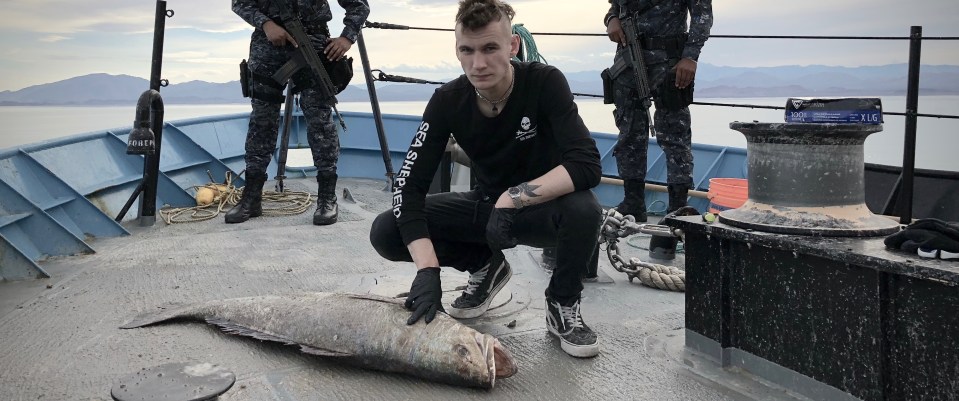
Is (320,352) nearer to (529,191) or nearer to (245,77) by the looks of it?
(529,191)

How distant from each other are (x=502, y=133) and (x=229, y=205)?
3830mm

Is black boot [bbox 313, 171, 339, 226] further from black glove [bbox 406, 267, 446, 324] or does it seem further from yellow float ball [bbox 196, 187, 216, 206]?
black glove [bbox 406, 267, 446, 324]

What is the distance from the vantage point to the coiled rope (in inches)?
223

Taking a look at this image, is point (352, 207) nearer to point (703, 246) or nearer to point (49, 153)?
point (49, 153)

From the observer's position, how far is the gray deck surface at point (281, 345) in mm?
2465

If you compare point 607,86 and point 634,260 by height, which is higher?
point 607,86

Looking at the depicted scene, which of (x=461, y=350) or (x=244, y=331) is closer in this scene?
(x=461, y=350)

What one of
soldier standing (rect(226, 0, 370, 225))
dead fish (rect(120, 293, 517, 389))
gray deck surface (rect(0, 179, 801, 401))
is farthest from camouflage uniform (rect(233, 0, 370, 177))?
dead fish (rect(120, 293, 517, 389))

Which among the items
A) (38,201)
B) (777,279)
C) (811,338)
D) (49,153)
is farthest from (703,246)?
(49,153)

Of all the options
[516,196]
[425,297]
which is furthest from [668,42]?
[425,297]

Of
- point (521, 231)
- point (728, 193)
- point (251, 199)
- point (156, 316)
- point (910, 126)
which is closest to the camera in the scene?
point (521, 231)

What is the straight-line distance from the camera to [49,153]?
202 inches

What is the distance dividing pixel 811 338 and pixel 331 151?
4150mm

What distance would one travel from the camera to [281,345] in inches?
112
